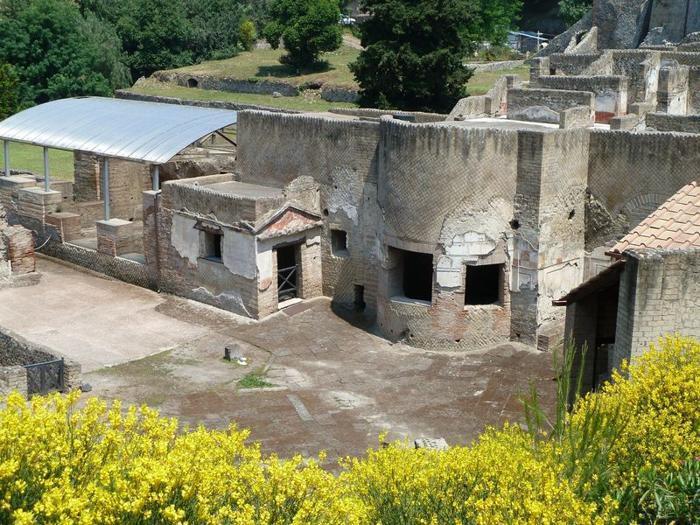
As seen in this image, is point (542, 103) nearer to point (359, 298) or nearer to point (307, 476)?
point (359, 298)

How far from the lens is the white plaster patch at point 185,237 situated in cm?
2169

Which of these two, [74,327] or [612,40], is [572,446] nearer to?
[74,327]

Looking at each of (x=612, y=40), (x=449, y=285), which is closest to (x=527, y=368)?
(x=449, y=285)

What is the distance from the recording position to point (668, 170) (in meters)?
18.1

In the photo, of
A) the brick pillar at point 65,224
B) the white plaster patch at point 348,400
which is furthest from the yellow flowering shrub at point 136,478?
the brick pillar at point 65,224

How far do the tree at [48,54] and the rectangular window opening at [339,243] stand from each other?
102 ft

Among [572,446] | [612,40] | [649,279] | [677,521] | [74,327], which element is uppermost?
[612,40]

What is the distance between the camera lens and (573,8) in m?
53.0

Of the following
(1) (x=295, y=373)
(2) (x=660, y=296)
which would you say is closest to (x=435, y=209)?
(1) (x=295, y=373)

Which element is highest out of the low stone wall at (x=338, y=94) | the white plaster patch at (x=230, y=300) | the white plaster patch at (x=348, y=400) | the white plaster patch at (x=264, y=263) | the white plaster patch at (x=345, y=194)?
the low stone wall at (x=338, y=94)

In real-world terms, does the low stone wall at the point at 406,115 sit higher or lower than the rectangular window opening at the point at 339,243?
higher

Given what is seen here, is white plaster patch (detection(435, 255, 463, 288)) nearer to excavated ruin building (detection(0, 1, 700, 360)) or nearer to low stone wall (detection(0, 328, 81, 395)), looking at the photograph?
excavated ruin building (detection(0, 1, 700, 360))

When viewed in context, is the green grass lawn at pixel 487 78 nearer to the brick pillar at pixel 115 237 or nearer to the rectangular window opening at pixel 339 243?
the brick pillar at pixel 115 237

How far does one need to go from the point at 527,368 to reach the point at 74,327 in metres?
9.01
